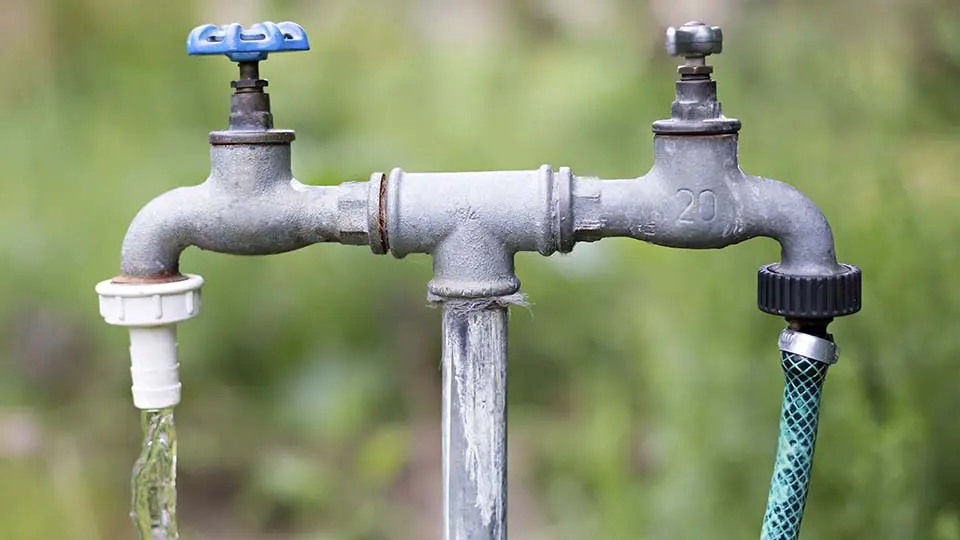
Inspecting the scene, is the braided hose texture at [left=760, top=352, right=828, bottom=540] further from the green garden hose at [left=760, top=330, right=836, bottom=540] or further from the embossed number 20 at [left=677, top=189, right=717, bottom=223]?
the embossed number 20 at [left=677, top=189, right=717, bottom=223]

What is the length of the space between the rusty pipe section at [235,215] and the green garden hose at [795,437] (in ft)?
1.25

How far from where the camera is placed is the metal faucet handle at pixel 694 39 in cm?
81

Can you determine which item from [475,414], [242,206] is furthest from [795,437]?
[242,206]

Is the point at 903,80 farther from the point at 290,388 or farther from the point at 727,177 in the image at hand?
the point at 290,388

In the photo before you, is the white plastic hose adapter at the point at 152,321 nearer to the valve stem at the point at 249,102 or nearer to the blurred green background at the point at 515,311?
the valve stem at the point at 249,102

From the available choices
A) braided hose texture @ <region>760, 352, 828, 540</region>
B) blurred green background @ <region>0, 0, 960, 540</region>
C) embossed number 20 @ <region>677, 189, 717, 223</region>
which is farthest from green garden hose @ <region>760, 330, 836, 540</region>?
blurred green background @ <region>0, 0, 960, 540</region>

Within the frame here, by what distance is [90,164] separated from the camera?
2.26 metres

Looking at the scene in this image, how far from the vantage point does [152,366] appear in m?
0.88

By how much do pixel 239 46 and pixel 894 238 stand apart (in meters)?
0.81

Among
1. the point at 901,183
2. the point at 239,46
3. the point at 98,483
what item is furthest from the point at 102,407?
the point at 901,183

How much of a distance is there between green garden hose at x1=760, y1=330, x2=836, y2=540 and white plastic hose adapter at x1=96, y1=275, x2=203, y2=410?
19.3 inches

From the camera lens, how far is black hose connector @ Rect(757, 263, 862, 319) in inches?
31.7

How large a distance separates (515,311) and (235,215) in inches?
52.1

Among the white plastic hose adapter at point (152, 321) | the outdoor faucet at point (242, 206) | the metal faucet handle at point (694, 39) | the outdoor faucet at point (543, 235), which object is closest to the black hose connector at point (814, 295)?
the outdoor faucet at point (543, 235)
